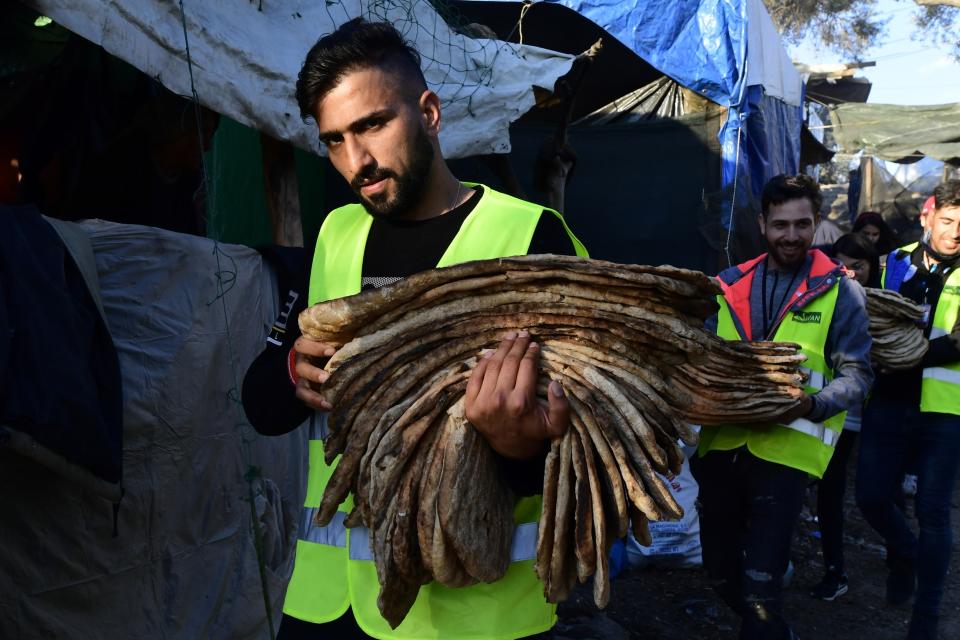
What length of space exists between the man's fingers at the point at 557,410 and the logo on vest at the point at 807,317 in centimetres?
278

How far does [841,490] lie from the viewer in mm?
5676

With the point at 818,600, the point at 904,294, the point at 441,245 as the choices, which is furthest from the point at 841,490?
the point at 441,245

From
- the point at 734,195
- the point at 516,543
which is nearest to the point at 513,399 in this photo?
the point at 516,543

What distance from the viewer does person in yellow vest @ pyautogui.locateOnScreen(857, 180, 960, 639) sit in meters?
4.56

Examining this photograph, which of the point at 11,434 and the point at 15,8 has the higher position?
the point at 15,8

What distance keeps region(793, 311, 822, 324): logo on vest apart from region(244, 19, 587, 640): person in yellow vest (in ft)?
7.74

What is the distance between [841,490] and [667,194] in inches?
160

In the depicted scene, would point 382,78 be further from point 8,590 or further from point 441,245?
point 8,590

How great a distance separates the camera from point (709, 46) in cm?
787

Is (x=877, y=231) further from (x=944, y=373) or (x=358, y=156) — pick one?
(x=358, y=156)

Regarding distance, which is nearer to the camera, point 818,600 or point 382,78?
point 382,78

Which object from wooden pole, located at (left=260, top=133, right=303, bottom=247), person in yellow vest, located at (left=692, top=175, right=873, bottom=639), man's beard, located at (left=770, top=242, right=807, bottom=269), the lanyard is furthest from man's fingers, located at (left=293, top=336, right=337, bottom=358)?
wooden pole, located at (left=260, top=133, right=303, bottom=247)

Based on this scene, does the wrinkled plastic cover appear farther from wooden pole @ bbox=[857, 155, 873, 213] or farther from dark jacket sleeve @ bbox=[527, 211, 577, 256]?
wooden pole @ bbox=[857, 155, 873, 213]

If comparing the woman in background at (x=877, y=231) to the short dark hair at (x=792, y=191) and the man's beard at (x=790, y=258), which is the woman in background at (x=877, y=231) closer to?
the short dark hair at (x=792, y=191)
